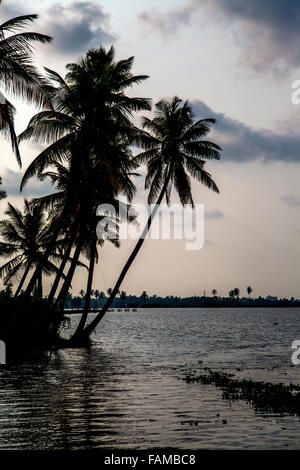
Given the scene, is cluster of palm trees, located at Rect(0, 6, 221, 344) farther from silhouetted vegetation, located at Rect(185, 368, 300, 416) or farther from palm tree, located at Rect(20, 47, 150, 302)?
silhouetted vegetation, located at Rect(185, 368, 300, 416)

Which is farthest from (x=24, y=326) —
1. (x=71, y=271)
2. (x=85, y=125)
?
(x=85, y=125)

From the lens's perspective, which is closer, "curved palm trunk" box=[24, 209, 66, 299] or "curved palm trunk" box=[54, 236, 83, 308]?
"curved palm trunk" box=[24, 209, 66, 299]

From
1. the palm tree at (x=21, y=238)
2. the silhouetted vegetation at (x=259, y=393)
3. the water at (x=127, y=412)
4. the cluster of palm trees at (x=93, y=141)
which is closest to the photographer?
the water at (x=127, y=412)

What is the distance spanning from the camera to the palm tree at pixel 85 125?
27.0 metres

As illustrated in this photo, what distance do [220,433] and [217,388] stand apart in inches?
279

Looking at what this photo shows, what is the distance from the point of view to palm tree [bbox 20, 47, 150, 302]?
1062 inches

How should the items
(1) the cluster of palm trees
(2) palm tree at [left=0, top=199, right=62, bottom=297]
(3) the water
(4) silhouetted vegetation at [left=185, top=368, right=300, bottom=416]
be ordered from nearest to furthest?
(3) the water
(4) silhouetted vegetation at [left=185, top=368, right=300, bottom=416]
(1) the cluster of palm trees
(2) palm tree at [left=0, top=199, right=62, bottom=297]

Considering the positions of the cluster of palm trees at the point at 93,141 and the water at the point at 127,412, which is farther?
the cluster of palm trees at the point at 93,141

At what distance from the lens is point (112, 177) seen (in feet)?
90.3

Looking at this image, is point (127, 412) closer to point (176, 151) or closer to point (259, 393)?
point (259, 393)

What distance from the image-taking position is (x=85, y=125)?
27375 mm

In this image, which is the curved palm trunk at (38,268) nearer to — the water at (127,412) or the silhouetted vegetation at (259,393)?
the water at (127,412)

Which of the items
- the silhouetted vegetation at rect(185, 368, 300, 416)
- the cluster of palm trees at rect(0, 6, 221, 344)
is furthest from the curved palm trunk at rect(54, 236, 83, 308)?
the silhouetted vegetation at rect(185, 368, 300, 416)

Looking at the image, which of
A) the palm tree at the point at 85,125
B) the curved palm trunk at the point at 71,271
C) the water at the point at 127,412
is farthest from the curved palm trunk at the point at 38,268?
the curved palm trunk at the point at 71,271
